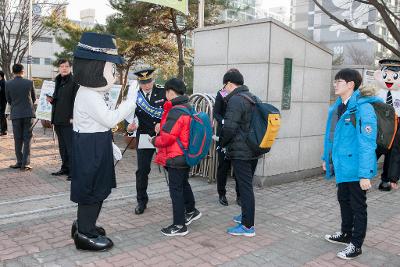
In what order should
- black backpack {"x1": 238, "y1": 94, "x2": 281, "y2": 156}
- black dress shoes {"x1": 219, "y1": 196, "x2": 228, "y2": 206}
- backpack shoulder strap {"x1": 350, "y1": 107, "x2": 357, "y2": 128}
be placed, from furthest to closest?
black dress shoes {"x1": 219, "y1": 196, "x2": 228, "y2": 206} → black backpack {"x1": 238, "y1": 94, "x2": 281, "y2": 156} → backpack shoulder strap {"x1": 350, "y1": 107, "x2": 357, "y2": 128}

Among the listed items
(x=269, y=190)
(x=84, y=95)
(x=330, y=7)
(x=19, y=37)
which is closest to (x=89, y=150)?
(x=84, y=95)

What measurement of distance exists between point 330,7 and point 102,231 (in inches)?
2763

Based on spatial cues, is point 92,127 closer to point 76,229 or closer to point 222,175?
point 76,229

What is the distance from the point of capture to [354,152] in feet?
12.2

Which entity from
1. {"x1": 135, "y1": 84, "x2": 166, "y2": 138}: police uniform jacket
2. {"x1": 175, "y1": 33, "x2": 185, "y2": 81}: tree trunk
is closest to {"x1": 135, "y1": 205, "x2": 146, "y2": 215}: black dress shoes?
{"x1": 135, "y1": 84, "x2": 166, "y2": 138}: police uniform jacket

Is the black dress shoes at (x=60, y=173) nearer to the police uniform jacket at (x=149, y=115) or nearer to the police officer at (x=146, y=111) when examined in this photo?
the police officer at (x=146, y=111)

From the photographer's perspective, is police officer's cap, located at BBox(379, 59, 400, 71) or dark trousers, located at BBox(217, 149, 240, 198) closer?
dark trousers, located at BBox(217, 149, 240, 198)

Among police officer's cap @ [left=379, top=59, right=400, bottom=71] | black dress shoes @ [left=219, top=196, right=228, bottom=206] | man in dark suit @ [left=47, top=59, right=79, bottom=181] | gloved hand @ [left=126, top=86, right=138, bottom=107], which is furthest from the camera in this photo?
police officer's cap @ [left=379, top=59, right=400, bottom=71]

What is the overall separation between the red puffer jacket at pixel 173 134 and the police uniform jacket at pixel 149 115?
579mm

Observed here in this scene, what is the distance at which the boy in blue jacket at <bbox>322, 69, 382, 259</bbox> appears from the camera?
11.6 feet

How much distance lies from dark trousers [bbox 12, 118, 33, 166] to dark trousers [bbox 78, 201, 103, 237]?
3.73 m

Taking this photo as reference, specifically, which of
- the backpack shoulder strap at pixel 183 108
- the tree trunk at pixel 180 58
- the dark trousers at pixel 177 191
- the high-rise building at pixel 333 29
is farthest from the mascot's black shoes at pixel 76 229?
the high-rise building at pixel 333 29

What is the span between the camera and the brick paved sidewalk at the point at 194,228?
12.2 ft

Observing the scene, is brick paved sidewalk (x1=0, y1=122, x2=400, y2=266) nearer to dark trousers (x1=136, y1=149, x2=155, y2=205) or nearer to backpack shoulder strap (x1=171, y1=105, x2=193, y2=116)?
dark trousers (x1=136, y1=149, x2=155, y2=205)
